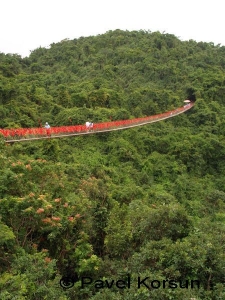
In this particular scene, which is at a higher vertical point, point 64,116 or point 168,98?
point 168,98

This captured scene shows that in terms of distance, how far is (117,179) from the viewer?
66.0 ft

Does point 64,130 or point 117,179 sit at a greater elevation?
point 64,130

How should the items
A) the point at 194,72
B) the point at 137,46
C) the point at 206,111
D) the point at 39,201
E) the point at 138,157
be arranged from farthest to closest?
1. the point at 137,46
2. the point at 194,72
3. the point at 206,111
4. the point at 138,157
5. the point at 39,201

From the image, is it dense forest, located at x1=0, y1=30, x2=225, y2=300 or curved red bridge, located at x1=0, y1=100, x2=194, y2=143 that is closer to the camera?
dense forest, located at x1=0, y1=30, x2=225, y2=300

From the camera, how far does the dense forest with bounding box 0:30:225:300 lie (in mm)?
7422

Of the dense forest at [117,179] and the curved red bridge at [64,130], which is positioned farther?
the curved red bridge at [64,130]

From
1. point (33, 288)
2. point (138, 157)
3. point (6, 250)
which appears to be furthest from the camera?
point (138, 157)

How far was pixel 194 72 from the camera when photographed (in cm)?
4119

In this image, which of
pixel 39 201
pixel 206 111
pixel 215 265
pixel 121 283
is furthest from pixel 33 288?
pixel 206 111

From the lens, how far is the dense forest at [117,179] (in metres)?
7.42

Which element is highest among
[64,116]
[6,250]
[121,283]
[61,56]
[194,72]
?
[61,56]

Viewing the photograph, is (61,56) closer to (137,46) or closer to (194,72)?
(137,46)

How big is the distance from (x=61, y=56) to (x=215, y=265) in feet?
153

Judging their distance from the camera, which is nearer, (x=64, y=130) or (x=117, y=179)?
(x=64, y=130)
